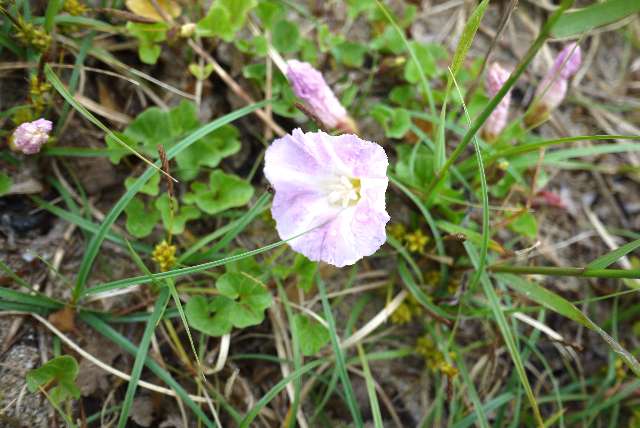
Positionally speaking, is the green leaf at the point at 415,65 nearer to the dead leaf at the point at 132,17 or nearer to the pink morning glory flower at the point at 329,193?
the pink morning glory flower at the point at 329,193

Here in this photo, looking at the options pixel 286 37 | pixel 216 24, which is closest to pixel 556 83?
pixel 286 37

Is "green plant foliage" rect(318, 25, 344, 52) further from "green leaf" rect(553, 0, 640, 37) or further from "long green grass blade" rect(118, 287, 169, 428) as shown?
"long green grass blade" rect(118, 287, 169, 428)

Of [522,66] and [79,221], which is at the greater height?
[522,66]

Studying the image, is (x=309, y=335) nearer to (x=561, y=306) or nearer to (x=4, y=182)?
(x=561, y=306)

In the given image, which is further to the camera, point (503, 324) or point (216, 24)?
point (216, 24)

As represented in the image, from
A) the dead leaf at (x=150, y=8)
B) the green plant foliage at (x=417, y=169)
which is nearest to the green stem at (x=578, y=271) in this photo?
the green plant foliage at (x=417, y=169)

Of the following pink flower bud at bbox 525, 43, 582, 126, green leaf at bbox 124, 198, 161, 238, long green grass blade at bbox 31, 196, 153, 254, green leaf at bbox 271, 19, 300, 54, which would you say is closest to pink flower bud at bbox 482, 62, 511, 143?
pink flower bud at bbox 525, 43, 582, 126

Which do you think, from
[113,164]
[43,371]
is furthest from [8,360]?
[113,164]
